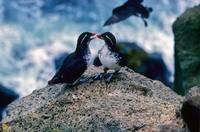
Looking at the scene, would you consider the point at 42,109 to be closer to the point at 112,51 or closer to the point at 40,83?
the point at 112,51

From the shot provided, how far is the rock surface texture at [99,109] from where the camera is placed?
4793mm

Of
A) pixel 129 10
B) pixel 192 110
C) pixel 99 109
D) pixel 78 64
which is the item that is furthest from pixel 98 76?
pixel 129 10

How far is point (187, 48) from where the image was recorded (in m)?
9.13

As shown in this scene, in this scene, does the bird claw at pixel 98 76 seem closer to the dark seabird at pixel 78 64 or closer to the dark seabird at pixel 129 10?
the dark seabird at pixel 78 64

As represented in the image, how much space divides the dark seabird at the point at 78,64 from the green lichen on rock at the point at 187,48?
3633 mm

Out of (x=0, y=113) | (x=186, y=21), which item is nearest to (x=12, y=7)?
(x=0, y=113)

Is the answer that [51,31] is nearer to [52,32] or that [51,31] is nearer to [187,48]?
[52,32]

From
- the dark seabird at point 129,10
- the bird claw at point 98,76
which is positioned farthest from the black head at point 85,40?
the dark seabird at point 129,10

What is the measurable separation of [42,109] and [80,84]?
45 centimetres

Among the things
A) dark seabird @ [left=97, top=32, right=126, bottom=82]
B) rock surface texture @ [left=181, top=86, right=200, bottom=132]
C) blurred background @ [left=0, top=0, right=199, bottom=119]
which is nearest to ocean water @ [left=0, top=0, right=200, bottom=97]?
blurred background @ [left=0, top=0, right=199, bottom=119]

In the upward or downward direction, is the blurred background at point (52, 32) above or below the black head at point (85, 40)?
above

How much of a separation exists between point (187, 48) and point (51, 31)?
260 inches

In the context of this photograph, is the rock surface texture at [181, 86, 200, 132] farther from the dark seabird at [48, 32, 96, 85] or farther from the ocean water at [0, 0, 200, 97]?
the ocean water at [0, 0, 200, 97]

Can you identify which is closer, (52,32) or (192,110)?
(192,110)
